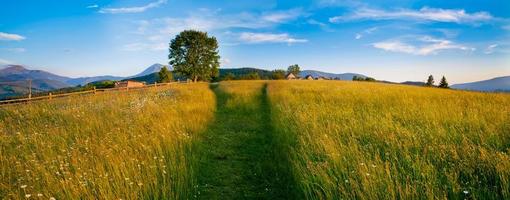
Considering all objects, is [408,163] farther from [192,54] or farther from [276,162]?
[192,54]

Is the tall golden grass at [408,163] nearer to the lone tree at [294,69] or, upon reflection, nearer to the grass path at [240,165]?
the grass path at [240,165]

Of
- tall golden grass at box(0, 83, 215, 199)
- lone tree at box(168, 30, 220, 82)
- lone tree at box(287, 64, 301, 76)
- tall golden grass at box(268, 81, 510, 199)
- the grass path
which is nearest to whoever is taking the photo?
tall golden grass at box(268, 81, 510, 199)

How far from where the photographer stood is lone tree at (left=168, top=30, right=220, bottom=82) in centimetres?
6612

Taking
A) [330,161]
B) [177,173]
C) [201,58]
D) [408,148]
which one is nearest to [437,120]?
[408,148]

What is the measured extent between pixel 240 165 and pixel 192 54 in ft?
203

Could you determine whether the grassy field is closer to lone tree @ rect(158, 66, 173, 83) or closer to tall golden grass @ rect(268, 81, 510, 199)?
tall golden grass @ rect(268, 81, 510, 199)

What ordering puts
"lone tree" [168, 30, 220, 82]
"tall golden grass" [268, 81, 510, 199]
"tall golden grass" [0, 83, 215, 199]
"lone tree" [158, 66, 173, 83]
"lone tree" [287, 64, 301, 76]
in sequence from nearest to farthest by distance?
"tall golden grass" [268, 81, 510, 199] → "tall golden grass" [0, 83, 215, 199] → "lone tree" [168, 30, 220, 82] → "lone tree" [158, 66, 173, 83] → "lone tree" [287, 64, 301, 76]

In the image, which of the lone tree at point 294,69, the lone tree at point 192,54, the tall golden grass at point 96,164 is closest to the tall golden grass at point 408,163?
the tall golden grass at point 96,164

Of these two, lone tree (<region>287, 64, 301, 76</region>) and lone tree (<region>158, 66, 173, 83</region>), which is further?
lone tree (<region>287, 64, 301, 76</region>)

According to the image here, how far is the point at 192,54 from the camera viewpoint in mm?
66312

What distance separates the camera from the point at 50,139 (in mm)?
7273

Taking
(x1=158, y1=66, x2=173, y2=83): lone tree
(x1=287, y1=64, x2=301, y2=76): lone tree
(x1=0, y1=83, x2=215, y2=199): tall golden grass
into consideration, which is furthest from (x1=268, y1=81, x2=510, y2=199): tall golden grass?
(x1=287, y1=64, x2=301, y2=76): lone tree

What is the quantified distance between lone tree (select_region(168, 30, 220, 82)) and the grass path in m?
55.8

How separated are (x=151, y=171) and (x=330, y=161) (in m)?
3.26
